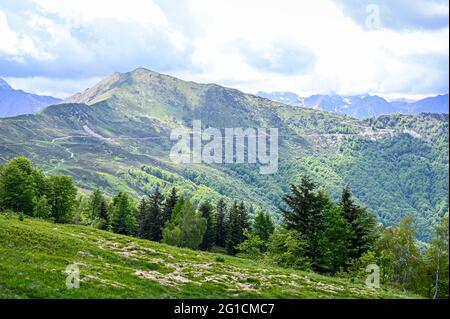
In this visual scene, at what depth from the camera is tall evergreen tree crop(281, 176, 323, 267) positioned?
66938 millimetres

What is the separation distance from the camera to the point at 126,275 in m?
30.7

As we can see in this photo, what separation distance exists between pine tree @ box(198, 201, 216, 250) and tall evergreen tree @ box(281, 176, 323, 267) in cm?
5024

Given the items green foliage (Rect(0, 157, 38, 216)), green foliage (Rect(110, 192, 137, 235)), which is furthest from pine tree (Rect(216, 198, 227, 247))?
green foliage (Rect(0, 157, 38, 216))

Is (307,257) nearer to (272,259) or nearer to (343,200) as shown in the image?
(272,259)

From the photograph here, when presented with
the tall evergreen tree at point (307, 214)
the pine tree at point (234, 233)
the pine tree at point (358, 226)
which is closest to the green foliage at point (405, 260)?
the pine tree at point (358, 226)

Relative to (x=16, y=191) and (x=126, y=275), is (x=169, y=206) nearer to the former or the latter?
(x=16, y=191)

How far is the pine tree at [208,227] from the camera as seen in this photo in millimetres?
117219

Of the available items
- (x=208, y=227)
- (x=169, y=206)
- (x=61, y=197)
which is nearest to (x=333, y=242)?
(x=208, y=227)

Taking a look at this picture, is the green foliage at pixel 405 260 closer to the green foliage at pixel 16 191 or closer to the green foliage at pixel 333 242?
the green foliage at pixel 333 242

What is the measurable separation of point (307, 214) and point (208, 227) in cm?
5322

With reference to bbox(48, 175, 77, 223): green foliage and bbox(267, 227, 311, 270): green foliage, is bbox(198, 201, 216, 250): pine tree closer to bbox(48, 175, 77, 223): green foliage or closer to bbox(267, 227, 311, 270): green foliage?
bbox(48, 175, 77, 223): green foliage

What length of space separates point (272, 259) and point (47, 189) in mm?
54653
